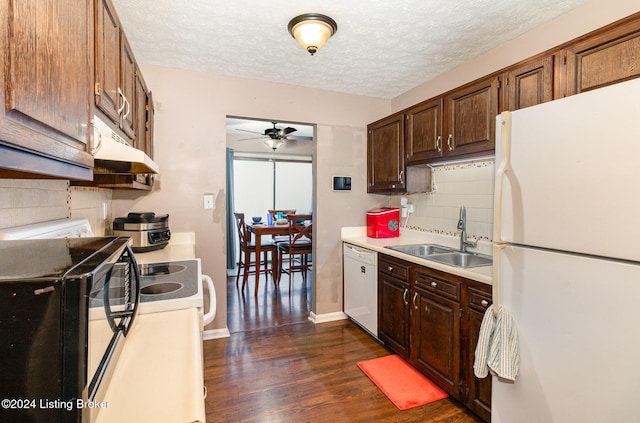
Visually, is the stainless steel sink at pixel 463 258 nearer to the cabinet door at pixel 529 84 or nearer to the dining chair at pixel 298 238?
the cabinet door at pixel 529 84

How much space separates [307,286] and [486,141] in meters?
3.32

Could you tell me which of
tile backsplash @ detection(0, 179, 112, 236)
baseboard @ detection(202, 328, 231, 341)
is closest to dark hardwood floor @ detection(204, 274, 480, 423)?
baseboard @ detection(202, 328, 231, 341)

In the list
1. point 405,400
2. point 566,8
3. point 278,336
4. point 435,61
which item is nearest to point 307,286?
point 278,336

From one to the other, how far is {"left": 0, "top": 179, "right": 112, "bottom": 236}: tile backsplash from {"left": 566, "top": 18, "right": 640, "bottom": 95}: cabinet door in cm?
244

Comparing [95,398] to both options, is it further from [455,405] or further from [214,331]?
[214,331]

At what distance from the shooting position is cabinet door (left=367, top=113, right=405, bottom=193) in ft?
9.33

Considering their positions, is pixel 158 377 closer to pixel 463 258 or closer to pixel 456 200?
pixel 463 258

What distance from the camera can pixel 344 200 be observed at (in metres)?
3.32

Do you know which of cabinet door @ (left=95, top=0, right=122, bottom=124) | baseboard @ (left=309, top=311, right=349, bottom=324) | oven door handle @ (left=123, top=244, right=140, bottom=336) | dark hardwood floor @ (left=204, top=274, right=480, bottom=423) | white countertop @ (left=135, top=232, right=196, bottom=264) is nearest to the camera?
oven door handle @ (left=123, top=244, right=140, bottom=336)

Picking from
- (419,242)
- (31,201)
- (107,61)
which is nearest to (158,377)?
(31,201)

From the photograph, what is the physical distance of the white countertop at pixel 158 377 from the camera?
67 cm

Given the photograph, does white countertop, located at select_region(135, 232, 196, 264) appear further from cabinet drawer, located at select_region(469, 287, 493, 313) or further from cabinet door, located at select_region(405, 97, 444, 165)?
cabinet door, located at select_region(405, 97, 444, 165)

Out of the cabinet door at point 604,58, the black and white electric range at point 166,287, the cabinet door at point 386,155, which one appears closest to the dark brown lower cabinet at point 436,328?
the cabinet door at point 386,155

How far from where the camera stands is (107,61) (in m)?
1.27
